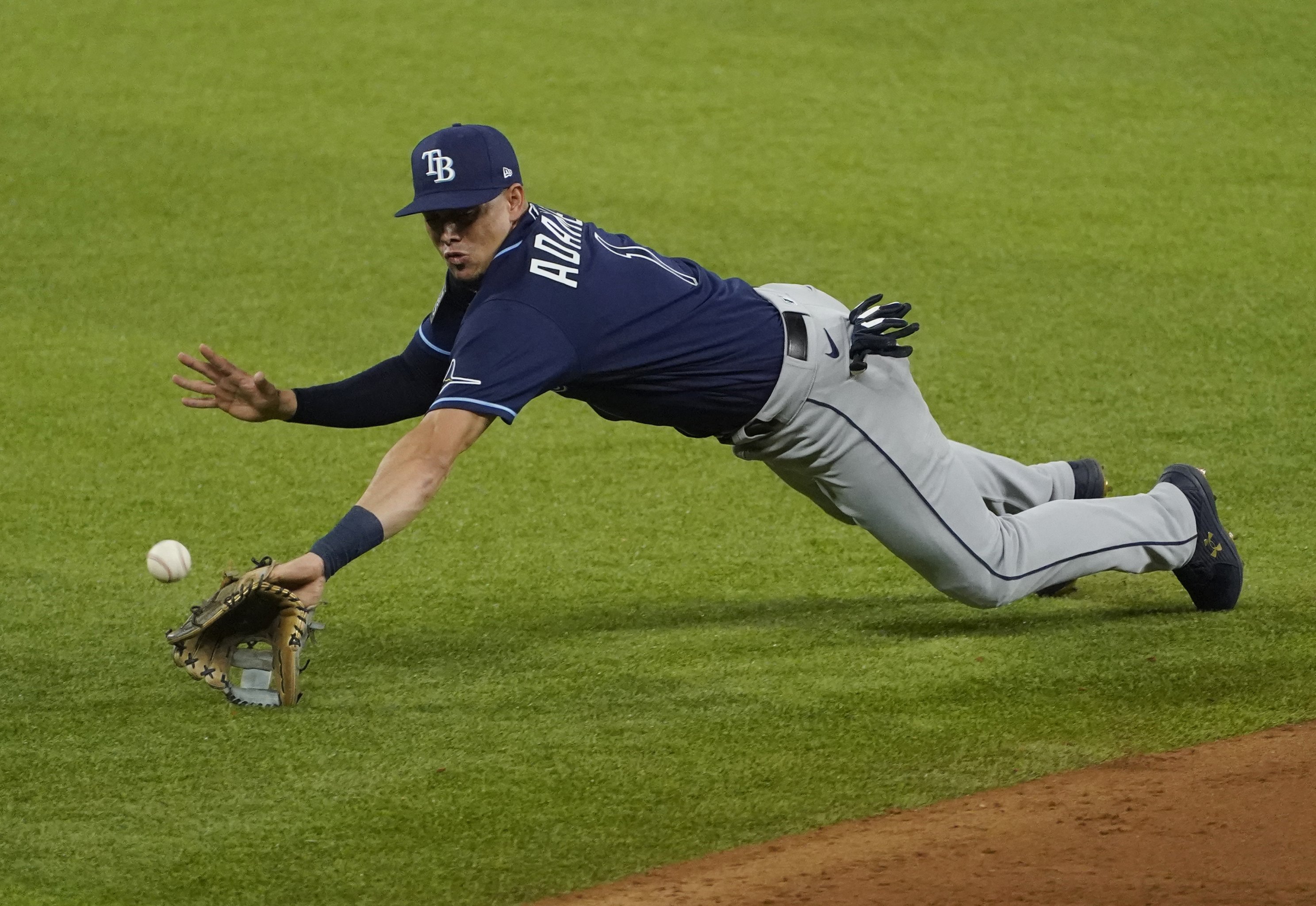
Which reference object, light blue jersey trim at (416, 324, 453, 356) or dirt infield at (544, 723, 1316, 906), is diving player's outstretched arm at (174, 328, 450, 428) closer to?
light blue jersey trim at (416, 324, 453, 356)

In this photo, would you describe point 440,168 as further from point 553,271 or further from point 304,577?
point 304,577

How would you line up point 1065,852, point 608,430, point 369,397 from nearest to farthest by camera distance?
point 1065,852 → point 369,397 → point 608,430

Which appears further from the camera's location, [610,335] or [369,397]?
[369,397]

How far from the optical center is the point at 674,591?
4980 millimetres

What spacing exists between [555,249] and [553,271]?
77mm

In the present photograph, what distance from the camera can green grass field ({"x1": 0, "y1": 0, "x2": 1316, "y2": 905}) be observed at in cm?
362

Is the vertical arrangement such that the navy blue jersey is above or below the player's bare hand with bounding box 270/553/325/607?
above

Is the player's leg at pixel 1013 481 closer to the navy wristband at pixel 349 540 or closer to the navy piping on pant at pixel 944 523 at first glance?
the navy piping on pant at pixel 944 523

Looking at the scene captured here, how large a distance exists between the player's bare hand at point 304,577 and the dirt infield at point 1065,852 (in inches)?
36.6

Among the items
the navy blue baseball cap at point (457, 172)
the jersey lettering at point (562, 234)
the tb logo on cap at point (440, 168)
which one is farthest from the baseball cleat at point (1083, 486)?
the tb logo on cap at point (440, 168)

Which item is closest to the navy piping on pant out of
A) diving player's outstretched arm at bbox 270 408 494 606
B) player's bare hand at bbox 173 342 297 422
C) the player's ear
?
the player's ear

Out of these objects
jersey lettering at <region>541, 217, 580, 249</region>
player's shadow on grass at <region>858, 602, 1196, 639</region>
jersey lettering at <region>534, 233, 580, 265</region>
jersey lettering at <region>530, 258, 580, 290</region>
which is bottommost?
player's shadow on grass at <region>858, 602, 1196, 639</region>

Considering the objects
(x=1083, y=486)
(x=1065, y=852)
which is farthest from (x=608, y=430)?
(x=1065, y=852)

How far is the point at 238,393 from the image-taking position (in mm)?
4301
